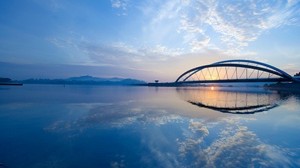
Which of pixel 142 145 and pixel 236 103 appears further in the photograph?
pixel 236 103

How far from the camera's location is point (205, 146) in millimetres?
8633

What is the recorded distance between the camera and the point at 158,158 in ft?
23.7

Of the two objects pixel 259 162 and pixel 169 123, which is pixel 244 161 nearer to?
pixel 259 162

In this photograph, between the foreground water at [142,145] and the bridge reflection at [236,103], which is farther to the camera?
the bridge reflection at [236,103]

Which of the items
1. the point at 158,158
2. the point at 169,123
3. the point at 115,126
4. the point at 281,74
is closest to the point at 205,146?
the point at 158,158

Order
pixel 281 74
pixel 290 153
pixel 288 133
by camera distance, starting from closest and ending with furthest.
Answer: pixel 290 153 → pixel 288 133 → pixel 281 74

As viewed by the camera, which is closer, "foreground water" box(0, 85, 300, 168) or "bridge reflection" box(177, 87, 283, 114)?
"foreground water" box(0, 85, 300, 168)

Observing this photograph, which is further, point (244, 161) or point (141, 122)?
point (141, 122)

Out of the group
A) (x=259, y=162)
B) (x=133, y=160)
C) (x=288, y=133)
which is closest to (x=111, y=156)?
(x=133, y=160)

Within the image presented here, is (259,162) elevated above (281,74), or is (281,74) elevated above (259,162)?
(281,74)

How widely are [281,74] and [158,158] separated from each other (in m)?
81.5

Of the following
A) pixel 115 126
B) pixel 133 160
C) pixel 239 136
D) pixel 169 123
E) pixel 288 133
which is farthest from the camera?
pixel 169 123

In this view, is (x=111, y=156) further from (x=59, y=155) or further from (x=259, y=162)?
(x=259, y=162)

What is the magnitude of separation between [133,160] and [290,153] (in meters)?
6.42
